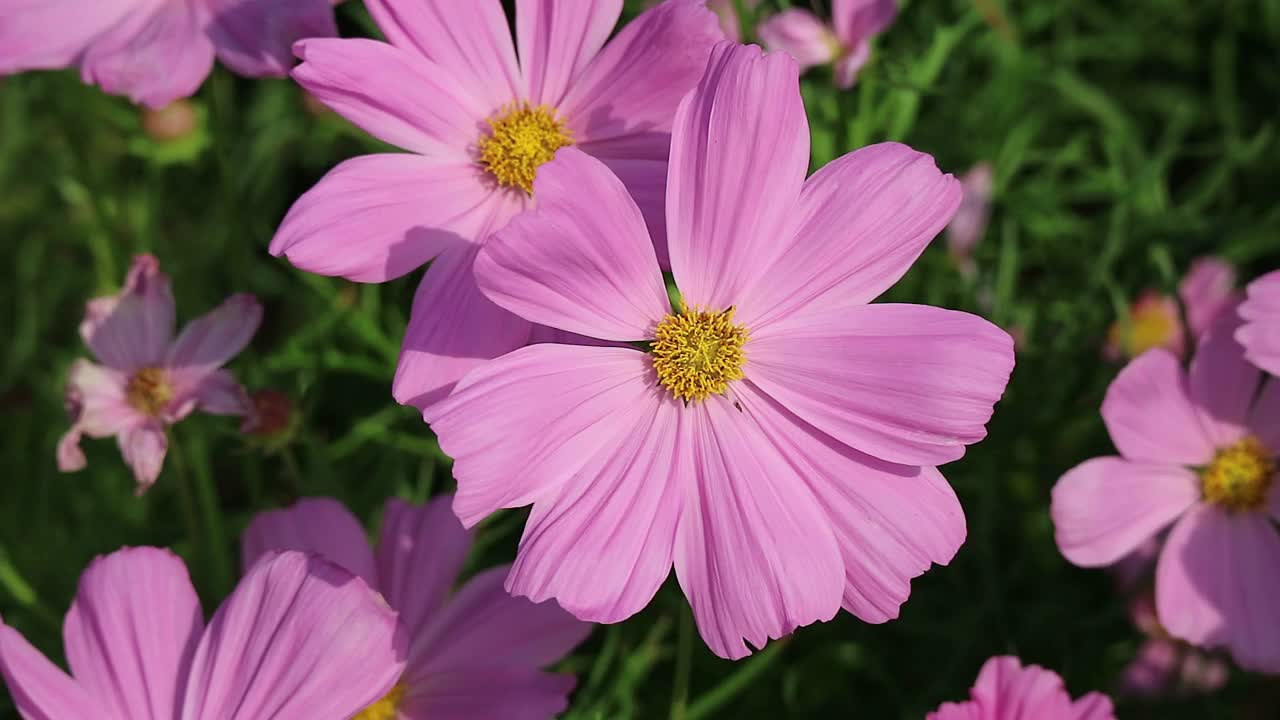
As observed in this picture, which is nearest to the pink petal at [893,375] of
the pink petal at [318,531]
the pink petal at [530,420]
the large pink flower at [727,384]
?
the large pink flower at [727,384]

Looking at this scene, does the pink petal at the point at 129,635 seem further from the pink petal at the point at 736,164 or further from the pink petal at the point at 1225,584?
the pink petal at the point at 1225,584

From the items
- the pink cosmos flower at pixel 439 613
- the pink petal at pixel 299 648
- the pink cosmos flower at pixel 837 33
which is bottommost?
the pink petal at pixel 299 648

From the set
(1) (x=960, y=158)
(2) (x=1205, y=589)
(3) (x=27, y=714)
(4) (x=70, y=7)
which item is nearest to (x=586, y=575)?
(3) (x=27, y=714)

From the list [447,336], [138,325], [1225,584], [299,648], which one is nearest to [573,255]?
[447,336]

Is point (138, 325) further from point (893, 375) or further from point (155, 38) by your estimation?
point (893, 375)

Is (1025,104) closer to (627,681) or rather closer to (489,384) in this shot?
(627,681)

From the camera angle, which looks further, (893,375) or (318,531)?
(318,531)
